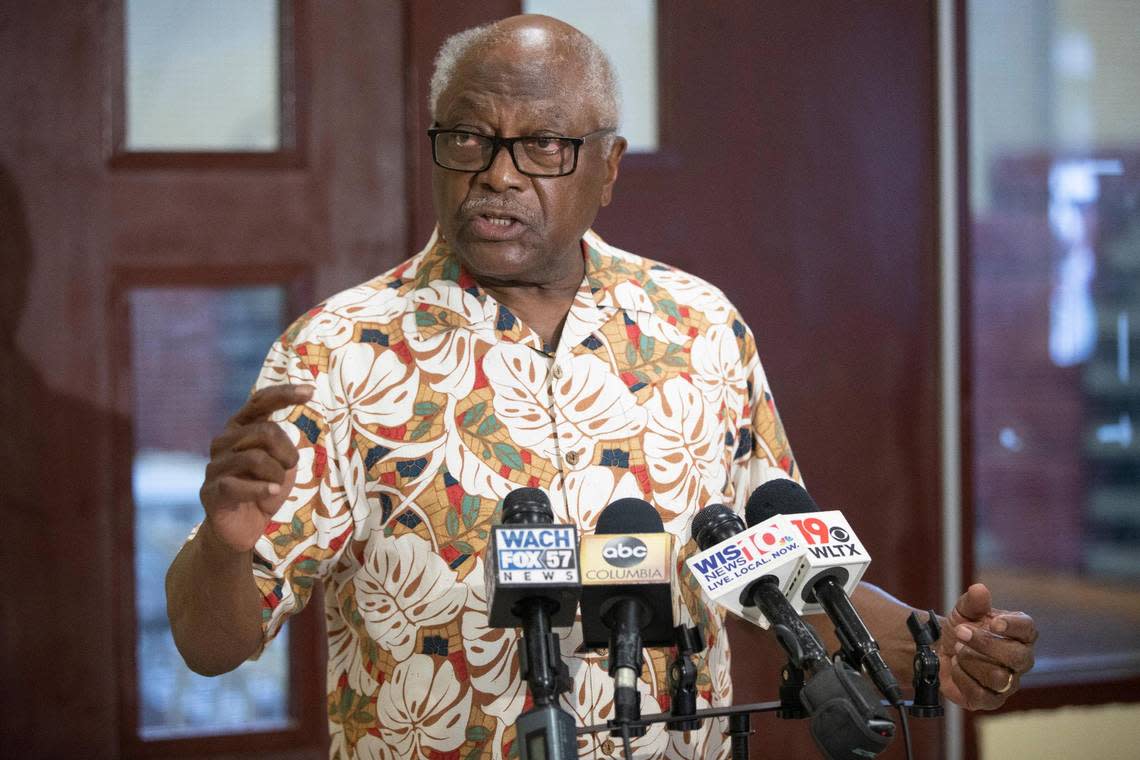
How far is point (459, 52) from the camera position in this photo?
5.08ft

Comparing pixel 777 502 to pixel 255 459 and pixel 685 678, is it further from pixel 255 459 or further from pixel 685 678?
pixel 255 459

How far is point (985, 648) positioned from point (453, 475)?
24.5 inches

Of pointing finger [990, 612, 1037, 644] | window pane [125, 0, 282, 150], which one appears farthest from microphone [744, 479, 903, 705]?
window pane [125, 0, 282, 150]

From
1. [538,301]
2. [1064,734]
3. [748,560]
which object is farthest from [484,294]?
[1064,734]

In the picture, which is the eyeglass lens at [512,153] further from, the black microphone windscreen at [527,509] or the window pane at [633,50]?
the window pane at [633,50]

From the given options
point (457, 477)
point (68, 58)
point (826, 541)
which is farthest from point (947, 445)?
point (68, 58)

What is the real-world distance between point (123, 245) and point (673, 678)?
1.37 meters

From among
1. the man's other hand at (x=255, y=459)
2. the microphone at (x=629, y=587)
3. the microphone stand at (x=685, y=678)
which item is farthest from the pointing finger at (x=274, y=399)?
the microphone stand at (x=685, y=678)

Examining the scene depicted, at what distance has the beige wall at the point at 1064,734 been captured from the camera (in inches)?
99.1

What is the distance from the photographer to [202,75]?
210cm

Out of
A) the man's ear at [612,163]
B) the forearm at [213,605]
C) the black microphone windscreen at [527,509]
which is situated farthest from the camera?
the man's ear at [612,163]

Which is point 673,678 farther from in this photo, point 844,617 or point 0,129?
point 0,129

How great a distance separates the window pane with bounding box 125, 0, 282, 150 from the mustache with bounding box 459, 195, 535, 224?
77cm

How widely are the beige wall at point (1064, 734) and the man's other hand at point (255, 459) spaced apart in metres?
1.84
